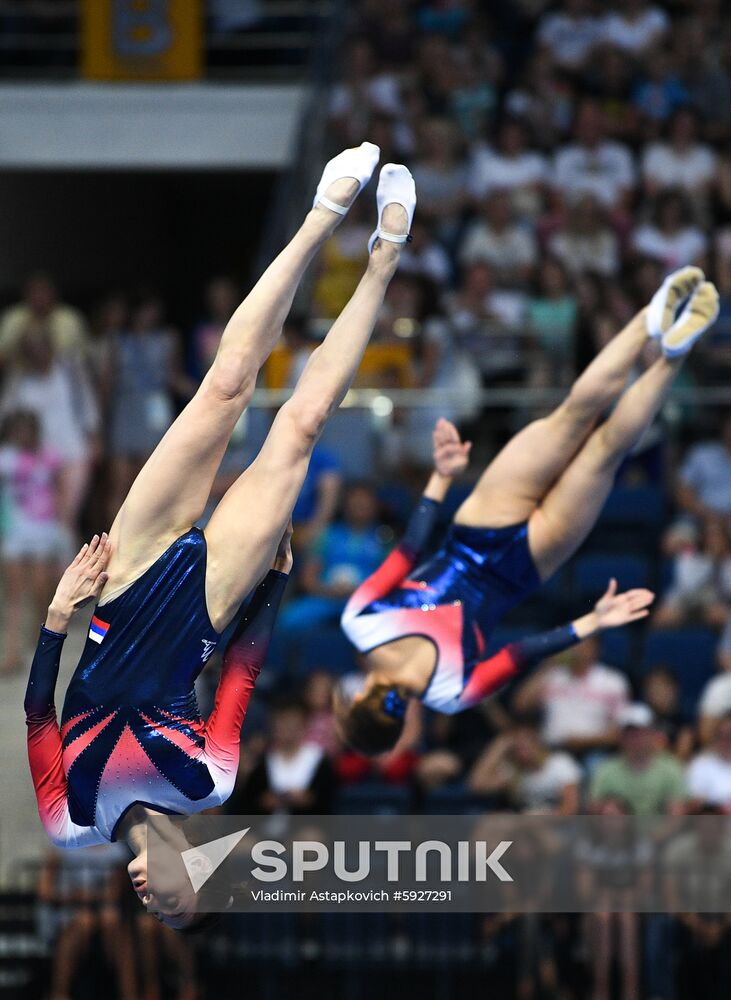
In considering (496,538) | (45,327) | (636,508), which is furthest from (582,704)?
(45,327)

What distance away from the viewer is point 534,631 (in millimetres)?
8289

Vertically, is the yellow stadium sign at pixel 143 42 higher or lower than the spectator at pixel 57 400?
higher

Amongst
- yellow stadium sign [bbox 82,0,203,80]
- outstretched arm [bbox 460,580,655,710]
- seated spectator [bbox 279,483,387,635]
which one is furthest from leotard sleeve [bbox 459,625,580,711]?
yellow stadium sign [bbox 82,0,203,80]

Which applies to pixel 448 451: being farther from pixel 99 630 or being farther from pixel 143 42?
pixel 143 42

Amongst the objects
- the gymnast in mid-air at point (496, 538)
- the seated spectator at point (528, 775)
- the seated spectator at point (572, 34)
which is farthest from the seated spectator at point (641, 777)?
the seated spectator at point (572, 34)

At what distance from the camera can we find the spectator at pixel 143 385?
9.45m

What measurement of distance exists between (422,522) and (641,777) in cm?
239

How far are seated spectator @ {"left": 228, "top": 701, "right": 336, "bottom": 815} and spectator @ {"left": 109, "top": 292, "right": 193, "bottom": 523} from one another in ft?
7.47

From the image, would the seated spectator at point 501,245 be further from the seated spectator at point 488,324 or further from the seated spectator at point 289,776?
the seated spectator at point 289,776

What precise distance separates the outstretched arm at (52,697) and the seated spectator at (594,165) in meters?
5.99

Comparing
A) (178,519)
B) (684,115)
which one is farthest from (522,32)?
(178,519)

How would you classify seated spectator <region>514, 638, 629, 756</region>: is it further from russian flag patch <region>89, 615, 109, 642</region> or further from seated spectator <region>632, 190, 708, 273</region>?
russian flag patch <region>89, 615, 109, 642</region>

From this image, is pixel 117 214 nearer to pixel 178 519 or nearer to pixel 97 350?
pixel 97 350

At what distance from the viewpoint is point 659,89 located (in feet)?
34.0
